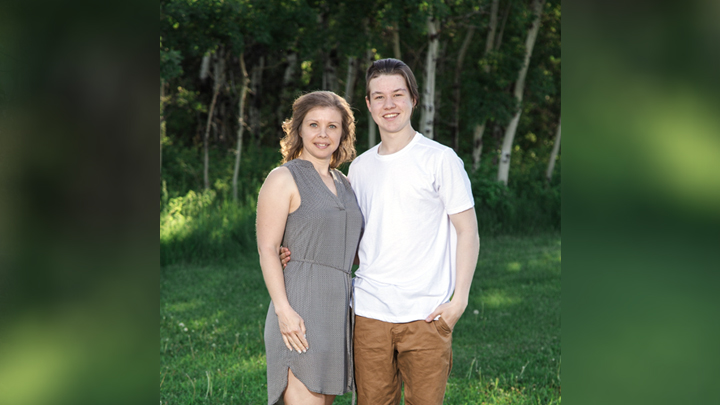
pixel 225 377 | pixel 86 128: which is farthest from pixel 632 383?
pixel 225 377

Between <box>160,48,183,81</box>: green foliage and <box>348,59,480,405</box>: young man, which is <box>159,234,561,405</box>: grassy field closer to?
<box>348,59,480,405</box>: young man

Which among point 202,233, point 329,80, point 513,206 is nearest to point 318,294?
point 202,233

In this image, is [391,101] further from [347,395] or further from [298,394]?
[347,395]

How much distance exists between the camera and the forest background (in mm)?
9859

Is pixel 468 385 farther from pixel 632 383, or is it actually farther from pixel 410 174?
pixel 632 383

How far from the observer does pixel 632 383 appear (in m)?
0.97

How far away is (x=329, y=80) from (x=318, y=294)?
11.8 m

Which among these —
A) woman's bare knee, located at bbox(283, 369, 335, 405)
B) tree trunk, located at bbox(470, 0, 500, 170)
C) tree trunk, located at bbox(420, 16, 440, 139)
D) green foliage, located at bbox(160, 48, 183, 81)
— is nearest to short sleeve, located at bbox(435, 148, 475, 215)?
woman's bare knee, located at bbox(283, 369, 335, 405)

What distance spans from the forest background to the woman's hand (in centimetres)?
664

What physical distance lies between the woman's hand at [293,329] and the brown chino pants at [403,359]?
0.83ft

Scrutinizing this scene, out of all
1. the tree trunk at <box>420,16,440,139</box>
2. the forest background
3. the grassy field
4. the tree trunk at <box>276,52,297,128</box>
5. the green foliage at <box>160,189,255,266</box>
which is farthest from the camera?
the tree trunk at <box>276,52,297,128</box>

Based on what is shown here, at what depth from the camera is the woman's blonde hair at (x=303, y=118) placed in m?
2.62

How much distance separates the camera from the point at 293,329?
2.43 m

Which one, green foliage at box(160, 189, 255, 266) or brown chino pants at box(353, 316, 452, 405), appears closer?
brown chino pants at box(353, 316, 452, 405)
